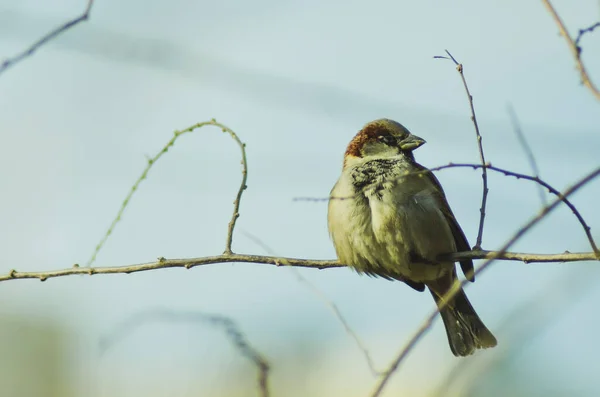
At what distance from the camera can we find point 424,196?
4242 millimetres

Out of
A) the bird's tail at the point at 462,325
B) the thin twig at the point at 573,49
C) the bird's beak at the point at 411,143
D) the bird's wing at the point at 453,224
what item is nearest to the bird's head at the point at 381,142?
the bird's beak at the point at 411,143

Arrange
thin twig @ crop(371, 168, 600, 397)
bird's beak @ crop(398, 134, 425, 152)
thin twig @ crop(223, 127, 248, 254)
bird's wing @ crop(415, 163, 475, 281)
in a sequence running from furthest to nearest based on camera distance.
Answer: bird's beak @ crop(398, 134, 425, 152) → bird's wing @ crop(415, 163, 475, 281) → thin twig @ crop(223, 127, 248, 254) → thin twig @ crop(371, 168, 600, 397)

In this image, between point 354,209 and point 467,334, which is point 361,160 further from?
point 467,334

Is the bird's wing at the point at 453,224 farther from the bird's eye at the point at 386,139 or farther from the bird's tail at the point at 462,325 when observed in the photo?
the bird's eye at the point at 386,139

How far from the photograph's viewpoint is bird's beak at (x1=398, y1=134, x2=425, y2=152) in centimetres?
470

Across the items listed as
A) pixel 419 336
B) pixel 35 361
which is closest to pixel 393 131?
pixel 419 336

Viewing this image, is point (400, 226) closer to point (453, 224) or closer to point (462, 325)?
point (453, 224)

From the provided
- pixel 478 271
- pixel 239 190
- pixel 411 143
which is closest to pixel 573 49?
pixel 478 271

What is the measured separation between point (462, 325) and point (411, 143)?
1.10 metres

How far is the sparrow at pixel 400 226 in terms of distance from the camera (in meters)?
4.12

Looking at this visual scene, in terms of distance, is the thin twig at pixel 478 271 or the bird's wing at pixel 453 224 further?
the bird's wing at pixel 453 224

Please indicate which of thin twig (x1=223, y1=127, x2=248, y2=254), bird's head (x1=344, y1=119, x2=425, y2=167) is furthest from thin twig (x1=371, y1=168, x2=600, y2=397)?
bird's head (x1=344, y1=119, x2=425, y2=167)

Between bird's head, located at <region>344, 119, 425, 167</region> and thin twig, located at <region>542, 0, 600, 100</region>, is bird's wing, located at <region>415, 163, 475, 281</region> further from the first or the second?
thin twig, located at <region>542, 0, 600, 100</region>

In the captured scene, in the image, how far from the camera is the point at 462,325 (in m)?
4.76
